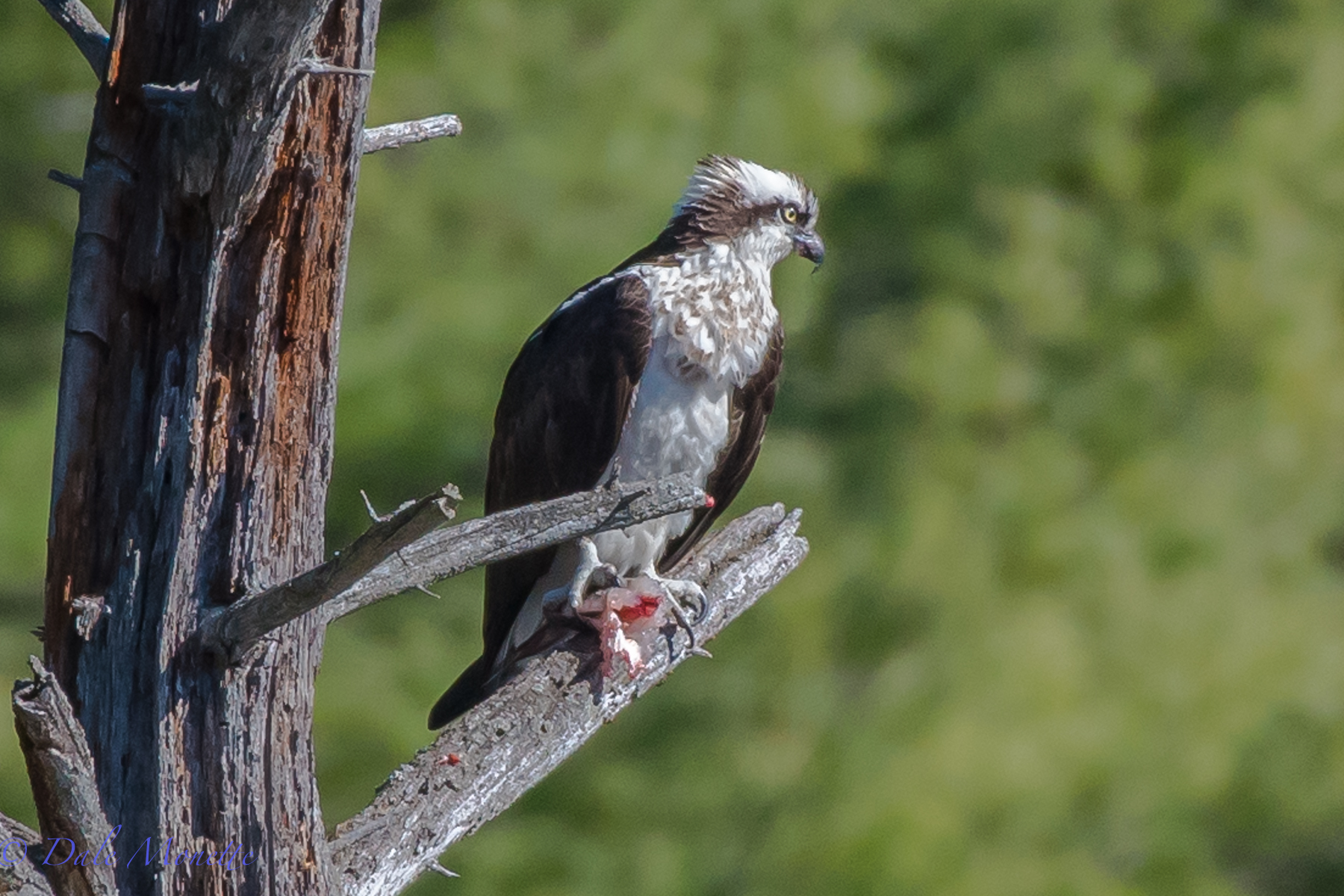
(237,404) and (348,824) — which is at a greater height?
(237,404)

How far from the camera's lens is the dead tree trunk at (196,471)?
7.11ft

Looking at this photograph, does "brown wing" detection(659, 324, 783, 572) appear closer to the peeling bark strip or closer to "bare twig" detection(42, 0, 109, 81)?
the peeling bark strip

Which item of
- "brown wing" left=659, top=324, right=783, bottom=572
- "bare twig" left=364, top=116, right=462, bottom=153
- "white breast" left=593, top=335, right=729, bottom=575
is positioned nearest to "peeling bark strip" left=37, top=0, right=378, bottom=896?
"bare twig" left=364, top=116, right=462, bottom=153

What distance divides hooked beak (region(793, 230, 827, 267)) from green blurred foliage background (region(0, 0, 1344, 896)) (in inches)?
71.6

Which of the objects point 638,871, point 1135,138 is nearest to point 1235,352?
point 1135,138

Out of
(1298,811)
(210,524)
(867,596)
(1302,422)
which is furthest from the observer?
(1302,422)

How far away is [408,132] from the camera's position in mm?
2584

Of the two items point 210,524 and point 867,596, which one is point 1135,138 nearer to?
point 867,596

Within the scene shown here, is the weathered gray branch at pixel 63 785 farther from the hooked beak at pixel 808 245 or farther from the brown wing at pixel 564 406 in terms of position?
the hooked beak at pixel 808 245

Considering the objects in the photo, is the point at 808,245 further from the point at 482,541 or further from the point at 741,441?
the point at 482,541

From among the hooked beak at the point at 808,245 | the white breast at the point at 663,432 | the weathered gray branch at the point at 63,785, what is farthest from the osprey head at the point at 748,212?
the weathered gray branch at the point at 63,785

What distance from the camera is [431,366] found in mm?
6168

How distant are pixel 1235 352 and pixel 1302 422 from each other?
0.60 m

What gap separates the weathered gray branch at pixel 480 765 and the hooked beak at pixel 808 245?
1.22 m
